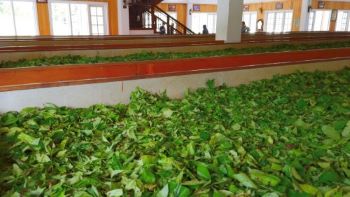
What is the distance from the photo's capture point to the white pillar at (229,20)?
21.2 ft

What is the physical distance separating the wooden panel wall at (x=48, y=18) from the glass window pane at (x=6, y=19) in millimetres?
1029

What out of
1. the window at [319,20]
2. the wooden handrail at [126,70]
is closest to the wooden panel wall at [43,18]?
the wooden handrail at [126,70]

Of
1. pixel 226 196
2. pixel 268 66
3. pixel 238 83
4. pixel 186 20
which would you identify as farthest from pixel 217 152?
pixel 186 20

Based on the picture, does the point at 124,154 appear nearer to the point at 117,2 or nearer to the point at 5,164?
the point at 5,164

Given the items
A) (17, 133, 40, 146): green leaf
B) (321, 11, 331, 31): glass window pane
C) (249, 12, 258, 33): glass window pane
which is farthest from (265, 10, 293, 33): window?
(17, 133, 40, 146): green leaf

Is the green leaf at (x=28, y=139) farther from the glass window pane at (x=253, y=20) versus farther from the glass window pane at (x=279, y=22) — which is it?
the glass window pane at (x=253, y=20)

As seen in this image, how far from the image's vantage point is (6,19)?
455 inches

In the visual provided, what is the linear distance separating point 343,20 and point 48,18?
56.4 ft

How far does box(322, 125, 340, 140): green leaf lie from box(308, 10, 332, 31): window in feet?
56.8

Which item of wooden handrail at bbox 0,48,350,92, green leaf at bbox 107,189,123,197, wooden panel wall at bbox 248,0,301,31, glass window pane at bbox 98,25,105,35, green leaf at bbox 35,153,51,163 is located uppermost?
wooden panel wall at bbox 248,0,301,31

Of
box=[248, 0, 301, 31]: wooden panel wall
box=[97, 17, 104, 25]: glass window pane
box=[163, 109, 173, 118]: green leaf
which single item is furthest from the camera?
box=[248, 0, 301, 31]: wooden panel wall

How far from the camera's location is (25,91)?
254cm

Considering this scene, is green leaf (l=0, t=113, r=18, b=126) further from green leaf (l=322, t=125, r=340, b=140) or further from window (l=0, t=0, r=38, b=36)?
window (l=0, t=0, r=38, b=36)

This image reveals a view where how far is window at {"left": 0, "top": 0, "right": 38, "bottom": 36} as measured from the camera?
11.3 metres
